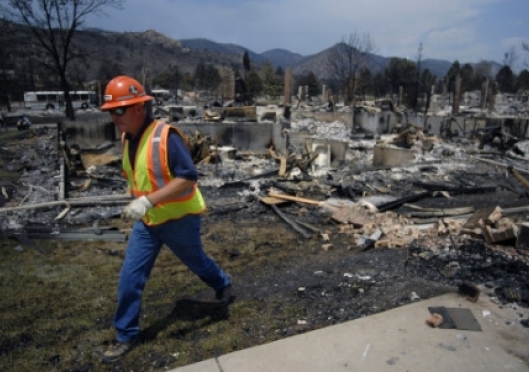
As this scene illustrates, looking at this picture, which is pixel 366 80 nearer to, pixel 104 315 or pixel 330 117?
pixel 330 117

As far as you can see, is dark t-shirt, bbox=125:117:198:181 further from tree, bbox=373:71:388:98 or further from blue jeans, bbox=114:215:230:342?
tree, bbox=373:71:388:98

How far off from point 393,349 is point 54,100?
5383 cm

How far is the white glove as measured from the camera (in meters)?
2.60

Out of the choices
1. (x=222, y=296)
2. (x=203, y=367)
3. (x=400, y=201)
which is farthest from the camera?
(x=400, y=201)

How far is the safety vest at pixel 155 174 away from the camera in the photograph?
274cm

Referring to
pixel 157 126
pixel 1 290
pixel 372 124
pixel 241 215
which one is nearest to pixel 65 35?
pixel 372 124

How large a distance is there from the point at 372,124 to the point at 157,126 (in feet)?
59.6

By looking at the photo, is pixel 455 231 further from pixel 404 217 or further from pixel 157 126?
pixel 157 126

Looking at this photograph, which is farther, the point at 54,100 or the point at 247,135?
the point at 54,100

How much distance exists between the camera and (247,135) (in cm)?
1417

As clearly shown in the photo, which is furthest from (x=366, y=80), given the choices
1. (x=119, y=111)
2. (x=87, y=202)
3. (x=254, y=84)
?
(x=119, y=111)

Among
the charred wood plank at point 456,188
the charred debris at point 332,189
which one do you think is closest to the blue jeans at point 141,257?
Result: the charred debris at point 332,189

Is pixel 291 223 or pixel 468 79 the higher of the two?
pixel 468 79

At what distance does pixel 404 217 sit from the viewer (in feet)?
22.1
